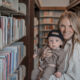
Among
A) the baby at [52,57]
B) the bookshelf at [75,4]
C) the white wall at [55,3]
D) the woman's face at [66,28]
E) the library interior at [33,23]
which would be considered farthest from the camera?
the white wall at [55,3]

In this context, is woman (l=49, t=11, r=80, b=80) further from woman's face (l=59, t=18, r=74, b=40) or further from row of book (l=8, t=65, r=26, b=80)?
row of book (l=8, t=65, r=26, b=80)

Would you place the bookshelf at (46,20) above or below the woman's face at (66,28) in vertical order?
above

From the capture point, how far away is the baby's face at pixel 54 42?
5.77ft

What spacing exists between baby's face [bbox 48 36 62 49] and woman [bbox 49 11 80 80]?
0.37 feet

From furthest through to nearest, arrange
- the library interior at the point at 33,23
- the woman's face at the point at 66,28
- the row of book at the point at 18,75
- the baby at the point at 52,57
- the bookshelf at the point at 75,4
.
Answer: the bookshelf at the point at 75,4
the library interior at the point at 33,23
the row of book at the point at 18,75
the baby at the point at 52,57
the woman's face at the point at 66,28

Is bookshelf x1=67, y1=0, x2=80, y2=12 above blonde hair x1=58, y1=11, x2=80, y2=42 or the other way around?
above

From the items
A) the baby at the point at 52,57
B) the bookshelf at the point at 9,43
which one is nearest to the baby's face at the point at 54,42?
the baby at the point at 52,57

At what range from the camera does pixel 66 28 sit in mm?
1574

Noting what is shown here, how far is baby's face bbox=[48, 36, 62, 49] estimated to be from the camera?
5.77ft

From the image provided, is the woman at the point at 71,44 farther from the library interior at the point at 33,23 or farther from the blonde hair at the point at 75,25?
the library interior at the point at 33,23

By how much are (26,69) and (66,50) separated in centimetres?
223

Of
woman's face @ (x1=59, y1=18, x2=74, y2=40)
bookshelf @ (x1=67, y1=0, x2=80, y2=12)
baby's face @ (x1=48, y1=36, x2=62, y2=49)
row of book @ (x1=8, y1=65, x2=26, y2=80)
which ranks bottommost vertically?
row of book @ (x1=8, y1=65, x2=26, y2=80)

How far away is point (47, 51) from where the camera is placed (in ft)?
5.88

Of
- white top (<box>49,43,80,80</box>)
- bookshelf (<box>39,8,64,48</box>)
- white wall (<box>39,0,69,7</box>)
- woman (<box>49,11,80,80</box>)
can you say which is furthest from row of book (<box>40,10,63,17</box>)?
white top (<box>49,43,80,80</box>)
